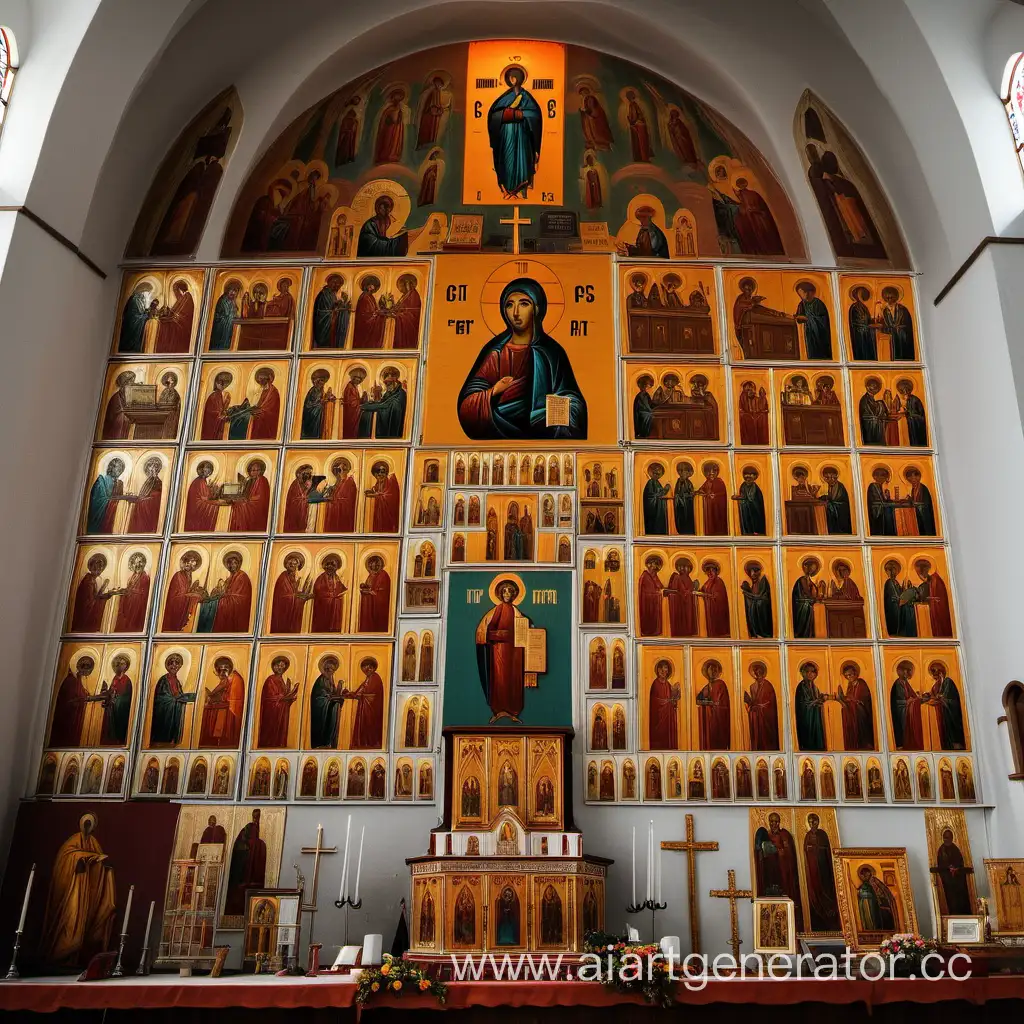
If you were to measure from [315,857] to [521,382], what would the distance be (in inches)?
209

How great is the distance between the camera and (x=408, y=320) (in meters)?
12.3

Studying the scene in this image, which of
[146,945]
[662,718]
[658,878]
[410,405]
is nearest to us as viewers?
[146,945]

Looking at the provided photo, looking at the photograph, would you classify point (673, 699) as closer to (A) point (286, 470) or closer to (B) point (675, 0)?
(A) point (286, 470)

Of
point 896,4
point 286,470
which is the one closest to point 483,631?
point 286,470

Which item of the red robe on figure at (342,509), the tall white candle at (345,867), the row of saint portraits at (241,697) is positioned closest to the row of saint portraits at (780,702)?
the row of saint portraits at (241,697)

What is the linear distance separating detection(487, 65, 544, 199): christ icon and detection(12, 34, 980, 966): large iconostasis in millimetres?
30

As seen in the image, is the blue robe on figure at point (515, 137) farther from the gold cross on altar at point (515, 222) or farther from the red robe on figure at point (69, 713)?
the red robe on figure at point (69, 713)

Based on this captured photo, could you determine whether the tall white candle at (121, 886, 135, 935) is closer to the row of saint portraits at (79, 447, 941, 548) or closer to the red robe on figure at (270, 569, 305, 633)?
the red robe on figure at (270, 569, 305, 633)

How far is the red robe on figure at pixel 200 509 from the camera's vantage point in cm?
1144

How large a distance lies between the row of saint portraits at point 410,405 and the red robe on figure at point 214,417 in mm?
11

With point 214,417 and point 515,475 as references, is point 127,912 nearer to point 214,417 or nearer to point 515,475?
point 214,417

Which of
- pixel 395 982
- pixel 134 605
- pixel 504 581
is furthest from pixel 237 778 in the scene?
pixel 395 982

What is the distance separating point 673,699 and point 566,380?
364 centimetres

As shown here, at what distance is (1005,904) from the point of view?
8.90 meters
